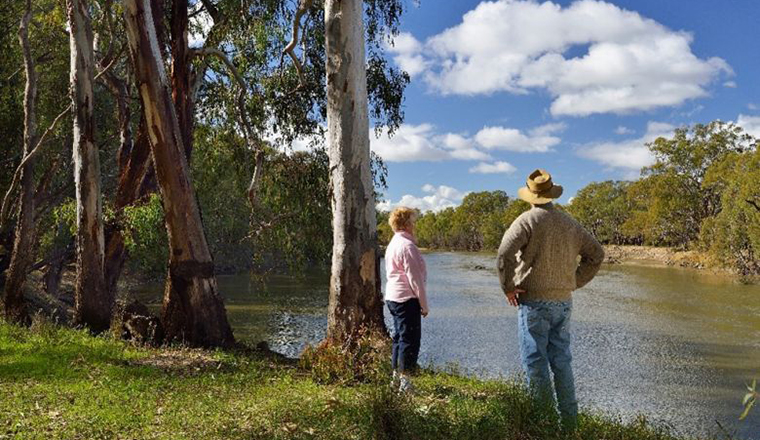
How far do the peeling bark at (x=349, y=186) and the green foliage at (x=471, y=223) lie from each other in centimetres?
6795

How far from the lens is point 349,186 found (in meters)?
6.13

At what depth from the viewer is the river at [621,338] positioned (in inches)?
354

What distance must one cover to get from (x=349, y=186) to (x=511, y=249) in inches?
105

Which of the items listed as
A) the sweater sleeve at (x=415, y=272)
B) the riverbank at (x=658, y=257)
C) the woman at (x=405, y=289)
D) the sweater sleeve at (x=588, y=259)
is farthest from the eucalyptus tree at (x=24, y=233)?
the riverbank at (x=658, y=257)

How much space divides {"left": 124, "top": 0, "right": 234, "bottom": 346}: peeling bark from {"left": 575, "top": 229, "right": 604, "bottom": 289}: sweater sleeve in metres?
4.65

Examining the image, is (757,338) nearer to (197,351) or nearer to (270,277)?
(197,351)

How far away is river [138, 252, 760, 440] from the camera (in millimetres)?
9000

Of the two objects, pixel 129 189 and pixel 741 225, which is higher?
pixel 741 225

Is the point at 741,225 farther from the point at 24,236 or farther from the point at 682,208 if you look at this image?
the point at 24,236

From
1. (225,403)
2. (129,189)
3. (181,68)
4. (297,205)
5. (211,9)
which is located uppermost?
(211,9)

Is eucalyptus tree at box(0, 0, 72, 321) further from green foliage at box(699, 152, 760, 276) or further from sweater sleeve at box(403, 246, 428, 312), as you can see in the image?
green foliage at box(699, 152, 760, 276)

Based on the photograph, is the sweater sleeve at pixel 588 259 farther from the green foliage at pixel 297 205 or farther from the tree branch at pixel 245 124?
the green foliage at pixel 297 205

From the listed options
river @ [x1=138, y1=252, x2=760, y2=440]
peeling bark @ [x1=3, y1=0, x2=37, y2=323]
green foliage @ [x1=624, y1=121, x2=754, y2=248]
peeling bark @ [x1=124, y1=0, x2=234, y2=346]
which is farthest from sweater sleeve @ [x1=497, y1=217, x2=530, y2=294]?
green foliage @ [x1=624, y1=121, x2=754, y2=248]

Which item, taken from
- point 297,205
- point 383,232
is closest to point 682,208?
point 383,232
